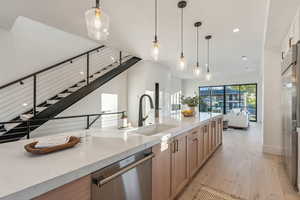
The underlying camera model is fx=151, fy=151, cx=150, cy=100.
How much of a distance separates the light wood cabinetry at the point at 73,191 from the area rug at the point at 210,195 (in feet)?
5.29

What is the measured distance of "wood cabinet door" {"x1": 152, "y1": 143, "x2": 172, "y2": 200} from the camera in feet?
4.56

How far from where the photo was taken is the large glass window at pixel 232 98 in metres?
8.75

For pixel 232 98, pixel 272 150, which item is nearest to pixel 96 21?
pixel 272 150

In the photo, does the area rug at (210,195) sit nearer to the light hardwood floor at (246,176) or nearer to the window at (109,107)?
the light hardwood floor at (246,176)

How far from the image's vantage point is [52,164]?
0.81 metres

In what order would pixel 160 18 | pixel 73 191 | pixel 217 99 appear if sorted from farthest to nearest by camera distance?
pixel 217 99
pixel 160 18
pixel 73 191

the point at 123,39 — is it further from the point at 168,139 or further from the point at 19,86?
the point at 168,139

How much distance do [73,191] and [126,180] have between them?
0.40 metres

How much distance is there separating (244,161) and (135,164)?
9.56 ft

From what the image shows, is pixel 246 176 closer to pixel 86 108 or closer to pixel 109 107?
pixel 86 108

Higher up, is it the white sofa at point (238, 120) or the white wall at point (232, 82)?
the white wall at point (232, 82)

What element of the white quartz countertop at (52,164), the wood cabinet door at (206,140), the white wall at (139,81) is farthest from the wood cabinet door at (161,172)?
the white wall at (139,81)

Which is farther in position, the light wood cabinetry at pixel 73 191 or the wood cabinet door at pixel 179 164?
the wood cabinet door at pixel 179 164

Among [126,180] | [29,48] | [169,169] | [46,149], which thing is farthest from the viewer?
[29,48]
